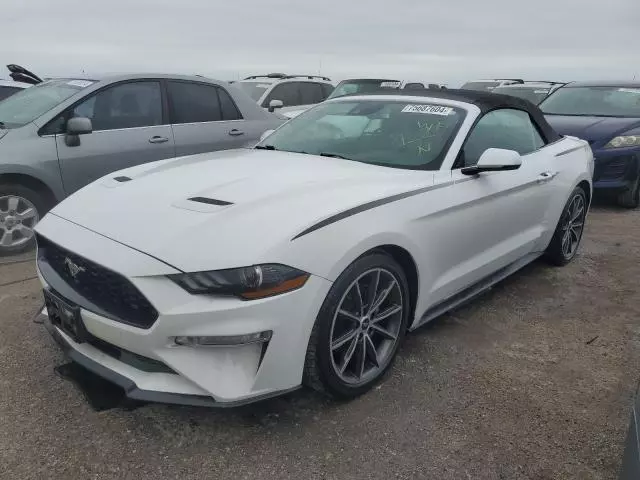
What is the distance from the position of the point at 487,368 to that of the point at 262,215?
1.61 m

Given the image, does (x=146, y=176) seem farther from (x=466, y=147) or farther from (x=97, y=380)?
(x=466, y=147)

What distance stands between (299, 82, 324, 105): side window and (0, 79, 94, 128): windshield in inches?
249

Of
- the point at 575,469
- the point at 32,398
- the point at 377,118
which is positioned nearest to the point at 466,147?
the point at 377,118

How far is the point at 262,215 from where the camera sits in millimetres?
2512

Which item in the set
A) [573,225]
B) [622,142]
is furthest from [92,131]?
[622,142]

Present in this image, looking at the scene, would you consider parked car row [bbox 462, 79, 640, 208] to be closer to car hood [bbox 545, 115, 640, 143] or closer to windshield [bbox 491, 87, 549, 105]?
car hood [bbox 545, 115, 640, 143]

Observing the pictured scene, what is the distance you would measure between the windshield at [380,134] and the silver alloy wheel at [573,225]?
179 cm

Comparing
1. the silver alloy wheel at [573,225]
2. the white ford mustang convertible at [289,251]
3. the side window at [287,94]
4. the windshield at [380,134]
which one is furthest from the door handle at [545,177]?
the side window at [287,94]

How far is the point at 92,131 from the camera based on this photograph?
5.21 m

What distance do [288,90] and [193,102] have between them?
547 cm

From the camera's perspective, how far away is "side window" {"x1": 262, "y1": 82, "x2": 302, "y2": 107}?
10.9 metres

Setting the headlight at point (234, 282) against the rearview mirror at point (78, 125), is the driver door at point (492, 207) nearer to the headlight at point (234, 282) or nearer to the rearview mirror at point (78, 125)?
the headlight at point (234, 282)

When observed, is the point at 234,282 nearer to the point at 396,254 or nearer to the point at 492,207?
the point at 396,254

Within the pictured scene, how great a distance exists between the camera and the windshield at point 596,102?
Answer: 791 centimetres
